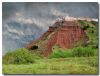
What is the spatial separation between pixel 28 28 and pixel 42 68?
44 cm

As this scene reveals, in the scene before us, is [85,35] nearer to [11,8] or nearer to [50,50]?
[50,50]

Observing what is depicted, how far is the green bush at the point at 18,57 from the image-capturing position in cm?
306

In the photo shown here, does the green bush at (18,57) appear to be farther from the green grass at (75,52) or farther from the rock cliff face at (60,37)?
the green grass at (75,52)

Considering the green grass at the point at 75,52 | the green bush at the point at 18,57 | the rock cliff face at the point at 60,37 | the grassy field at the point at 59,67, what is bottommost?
the grassy field at the point at 59,67

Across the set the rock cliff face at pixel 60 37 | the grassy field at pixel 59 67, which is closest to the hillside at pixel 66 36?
the rock cliff face at pixel 60 37

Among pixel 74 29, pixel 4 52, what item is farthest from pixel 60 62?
pixel 4 52

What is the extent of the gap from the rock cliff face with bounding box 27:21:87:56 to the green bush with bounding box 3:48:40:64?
0.27ft

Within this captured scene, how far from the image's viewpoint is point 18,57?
10.1 ft

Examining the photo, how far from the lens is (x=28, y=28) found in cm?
308

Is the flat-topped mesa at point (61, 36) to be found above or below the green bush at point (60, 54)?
above

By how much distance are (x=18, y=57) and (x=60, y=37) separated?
1.58ft

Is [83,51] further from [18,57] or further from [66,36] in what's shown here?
[18,57]

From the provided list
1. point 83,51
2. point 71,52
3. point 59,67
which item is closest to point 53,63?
point 59,67

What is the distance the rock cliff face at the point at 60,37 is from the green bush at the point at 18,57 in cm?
8
